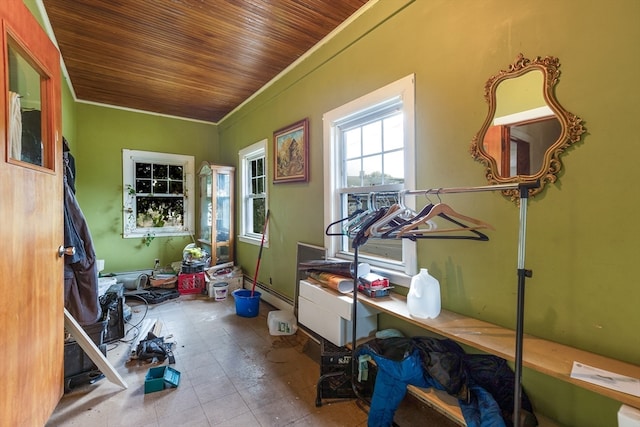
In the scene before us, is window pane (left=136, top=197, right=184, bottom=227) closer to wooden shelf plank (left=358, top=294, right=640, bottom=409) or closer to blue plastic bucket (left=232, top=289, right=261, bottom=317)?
blue plastic bucket (left=232, top=289, right=261, bottom=317)

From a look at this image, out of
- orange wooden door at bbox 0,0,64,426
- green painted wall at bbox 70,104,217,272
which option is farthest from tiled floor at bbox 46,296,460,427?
green painted wall at bbox 70,104,217,272

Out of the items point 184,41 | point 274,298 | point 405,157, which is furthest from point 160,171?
point 405,157

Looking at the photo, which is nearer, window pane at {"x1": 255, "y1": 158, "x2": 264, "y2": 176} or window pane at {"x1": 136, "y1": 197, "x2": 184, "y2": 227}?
window pane at {"x1": 255, "y1": 158, "x2": 264, "y2": 176}

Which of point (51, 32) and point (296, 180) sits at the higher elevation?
point (51, 32)

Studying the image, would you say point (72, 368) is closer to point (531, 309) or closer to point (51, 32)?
point (51, 32)

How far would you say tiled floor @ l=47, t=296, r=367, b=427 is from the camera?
5.98 ft

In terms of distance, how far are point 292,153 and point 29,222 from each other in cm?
226

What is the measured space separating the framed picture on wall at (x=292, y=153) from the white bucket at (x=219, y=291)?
5.58 ft

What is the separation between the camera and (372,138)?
2441 millimetres

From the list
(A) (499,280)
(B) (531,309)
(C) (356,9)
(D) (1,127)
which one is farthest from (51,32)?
(B) (531,309)

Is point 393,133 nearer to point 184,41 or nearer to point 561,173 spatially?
point 561,173

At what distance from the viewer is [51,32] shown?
8.46ft

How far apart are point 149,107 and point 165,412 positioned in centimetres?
434

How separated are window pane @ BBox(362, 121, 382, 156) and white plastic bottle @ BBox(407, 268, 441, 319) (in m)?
1.14
